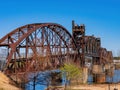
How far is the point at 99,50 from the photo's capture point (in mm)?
173375

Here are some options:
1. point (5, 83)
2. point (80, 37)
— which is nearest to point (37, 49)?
point (5, 83)

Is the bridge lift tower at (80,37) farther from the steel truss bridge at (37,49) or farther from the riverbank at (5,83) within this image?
the riverbank at (5,83)

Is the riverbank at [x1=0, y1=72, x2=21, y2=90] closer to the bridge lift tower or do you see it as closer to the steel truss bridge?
the steel truss bridge

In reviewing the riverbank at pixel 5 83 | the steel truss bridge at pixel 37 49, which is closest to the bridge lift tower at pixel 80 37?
the steel truss bridge at pixel 37 49

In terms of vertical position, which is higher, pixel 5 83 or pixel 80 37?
pixel 80 37

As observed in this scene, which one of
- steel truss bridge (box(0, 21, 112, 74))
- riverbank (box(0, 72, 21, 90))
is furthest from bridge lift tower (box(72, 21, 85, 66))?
riverbank (box(0, 72, 21, 90))

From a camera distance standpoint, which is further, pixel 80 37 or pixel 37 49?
pixel 80 37

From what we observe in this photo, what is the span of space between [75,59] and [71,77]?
109 ft

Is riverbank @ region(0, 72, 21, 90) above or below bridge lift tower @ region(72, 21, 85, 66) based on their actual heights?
below

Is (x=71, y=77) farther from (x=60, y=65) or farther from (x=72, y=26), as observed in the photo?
(x=72, y=26)

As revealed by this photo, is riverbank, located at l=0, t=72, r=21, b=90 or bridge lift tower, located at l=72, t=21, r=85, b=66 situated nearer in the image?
riverbank, located at l=0, t=72, r=21, b=90

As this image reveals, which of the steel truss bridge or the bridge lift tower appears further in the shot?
the bridge lift tower

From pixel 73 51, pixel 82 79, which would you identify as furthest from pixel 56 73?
pixel 73 51

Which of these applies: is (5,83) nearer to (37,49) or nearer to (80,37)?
(37,49)
